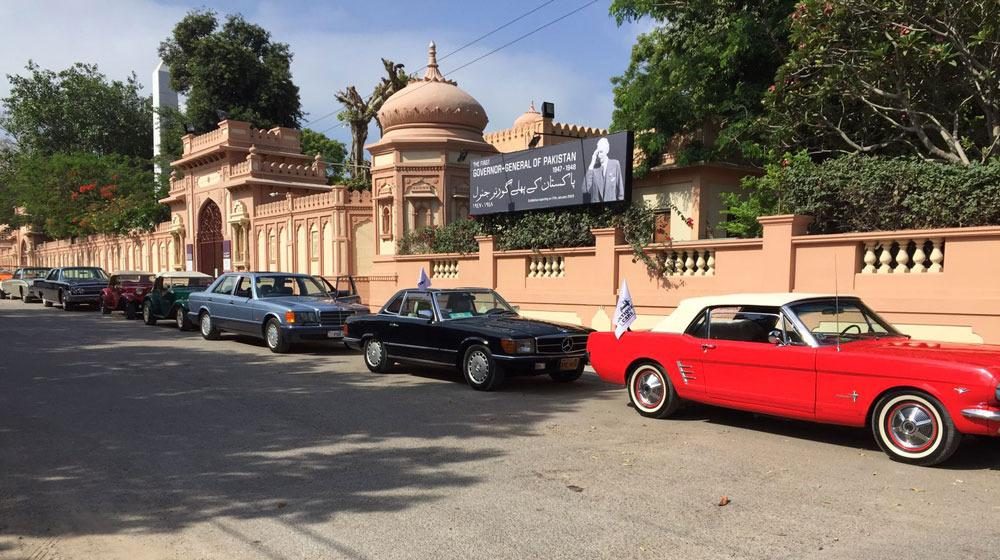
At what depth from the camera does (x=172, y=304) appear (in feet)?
64.5

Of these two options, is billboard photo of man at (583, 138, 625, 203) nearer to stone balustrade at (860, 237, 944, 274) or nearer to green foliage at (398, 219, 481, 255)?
green foliage at (398, 219, 481, 255)

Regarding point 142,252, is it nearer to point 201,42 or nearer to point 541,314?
point 201,42

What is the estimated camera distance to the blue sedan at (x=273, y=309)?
1355 cm

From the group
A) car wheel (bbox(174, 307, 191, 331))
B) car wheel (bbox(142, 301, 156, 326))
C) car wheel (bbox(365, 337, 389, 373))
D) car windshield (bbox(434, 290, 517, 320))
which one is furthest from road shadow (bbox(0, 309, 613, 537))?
car wheel (bbox(142, 301, 156, 326))

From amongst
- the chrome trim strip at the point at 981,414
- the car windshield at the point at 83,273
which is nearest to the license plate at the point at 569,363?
the chrome trim strip at the point at 981,414

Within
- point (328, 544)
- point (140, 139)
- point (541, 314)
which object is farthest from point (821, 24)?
point (140, 139)

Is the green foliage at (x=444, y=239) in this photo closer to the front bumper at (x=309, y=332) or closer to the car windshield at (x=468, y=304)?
the front bumper at (x=309, y=332)

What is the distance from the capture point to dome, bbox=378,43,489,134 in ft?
69.1

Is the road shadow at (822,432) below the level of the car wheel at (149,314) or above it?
below

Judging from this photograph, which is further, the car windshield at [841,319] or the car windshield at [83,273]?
the car windshield at [83,273]

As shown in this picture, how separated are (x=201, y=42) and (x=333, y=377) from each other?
134ft

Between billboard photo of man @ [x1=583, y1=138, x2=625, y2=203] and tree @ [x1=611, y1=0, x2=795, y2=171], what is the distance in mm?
1892

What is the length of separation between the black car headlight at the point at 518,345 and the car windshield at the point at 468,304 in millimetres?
1324

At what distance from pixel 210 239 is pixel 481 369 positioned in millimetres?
27787
